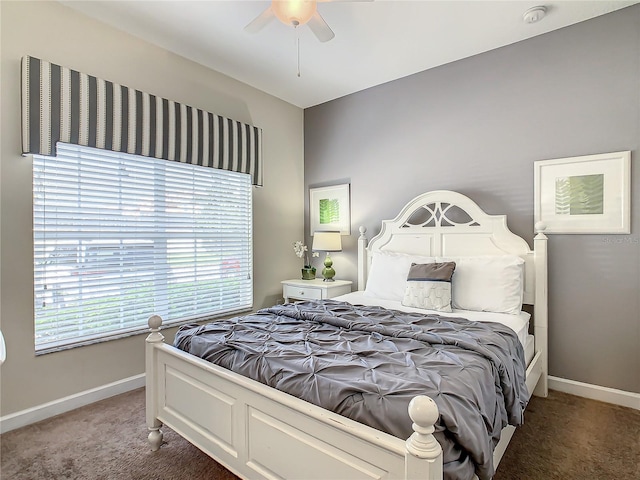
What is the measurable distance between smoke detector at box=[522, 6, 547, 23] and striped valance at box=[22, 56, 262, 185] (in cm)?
246

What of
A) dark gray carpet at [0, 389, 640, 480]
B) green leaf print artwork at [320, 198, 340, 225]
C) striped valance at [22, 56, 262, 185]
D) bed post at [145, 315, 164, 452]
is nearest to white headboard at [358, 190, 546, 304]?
green leaf print artwork at [320, 198, 340, 225]

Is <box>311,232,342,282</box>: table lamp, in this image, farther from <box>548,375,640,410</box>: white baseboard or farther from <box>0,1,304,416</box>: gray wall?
<box>548,375,640,410</box>: white baseboard

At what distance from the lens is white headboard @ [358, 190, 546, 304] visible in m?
2.78

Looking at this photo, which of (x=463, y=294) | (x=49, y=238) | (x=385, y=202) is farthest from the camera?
(x=385, y=202)

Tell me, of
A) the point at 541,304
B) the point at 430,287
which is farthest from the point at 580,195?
the point at 430,287

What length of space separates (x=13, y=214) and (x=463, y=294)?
3.05 meters

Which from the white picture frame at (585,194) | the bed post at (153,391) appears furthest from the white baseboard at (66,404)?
the white picture frame at (585,194)

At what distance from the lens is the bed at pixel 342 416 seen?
1082mm

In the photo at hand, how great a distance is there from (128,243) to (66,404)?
3.84ft

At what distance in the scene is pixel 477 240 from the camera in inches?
115

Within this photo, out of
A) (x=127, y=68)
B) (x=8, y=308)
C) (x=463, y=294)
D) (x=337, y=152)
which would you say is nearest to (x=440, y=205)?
(x=463, y=294)

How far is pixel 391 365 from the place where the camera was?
4.72ft

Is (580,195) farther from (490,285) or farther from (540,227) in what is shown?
(490,285)

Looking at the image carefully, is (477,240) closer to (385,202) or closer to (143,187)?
(385,202)
